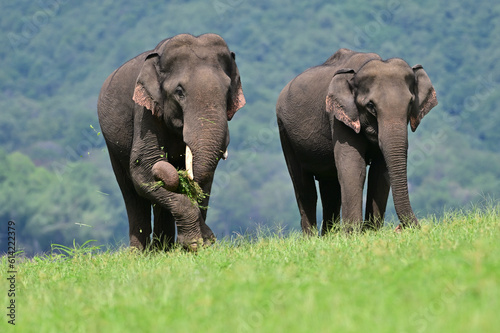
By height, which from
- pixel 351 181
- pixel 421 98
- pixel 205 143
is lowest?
pixel 351 181

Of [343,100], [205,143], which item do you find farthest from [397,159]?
[205,143]

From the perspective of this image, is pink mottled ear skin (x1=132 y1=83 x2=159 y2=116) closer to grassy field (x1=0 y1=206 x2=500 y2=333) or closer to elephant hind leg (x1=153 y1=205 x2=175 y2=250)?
elephant hind leg (x1=153 y1=205 x2=175 y2=250)

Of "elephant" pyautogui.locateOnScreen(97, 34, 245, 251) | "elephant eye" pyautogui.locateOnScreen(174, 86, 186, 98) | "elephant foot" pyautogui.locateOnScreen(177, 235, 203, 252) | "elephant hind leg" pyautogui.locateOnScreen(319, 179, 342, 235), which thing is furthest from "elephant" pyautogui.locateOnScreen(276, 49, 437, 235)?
"elephant eye" pyautogui.locateOnScreen(174, 86, 186, 98)

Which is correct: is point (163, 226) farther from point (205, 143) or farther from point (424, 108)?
point (424, 108)

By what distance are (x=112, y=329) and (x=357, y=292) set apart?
1615mm

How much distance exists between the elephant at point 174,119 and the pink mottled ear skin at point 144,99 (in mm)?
13

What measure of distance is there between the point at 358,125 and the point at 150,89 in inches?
113

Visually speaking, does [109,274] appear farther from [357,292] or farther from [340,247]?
[357,292]

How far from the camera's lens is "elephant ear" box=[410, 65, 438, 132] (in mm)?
12336

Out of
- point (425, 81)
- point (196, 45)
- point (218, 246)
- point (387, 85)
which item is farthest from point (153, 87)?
point (425, 81)

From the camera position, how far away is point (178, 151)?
11.9 meters

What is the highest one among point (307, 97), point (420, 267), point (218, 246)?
point (307, 97)

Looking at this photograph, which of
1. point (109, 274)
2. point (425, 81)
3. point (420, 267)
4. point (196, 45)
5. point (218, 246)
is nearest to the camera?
point (420, 267)

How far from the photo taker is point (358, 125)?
39.4 feet
